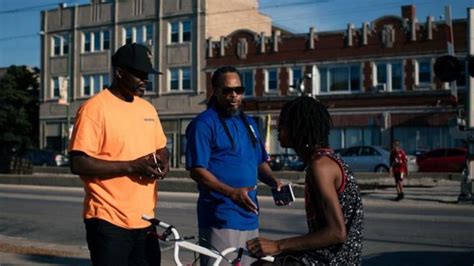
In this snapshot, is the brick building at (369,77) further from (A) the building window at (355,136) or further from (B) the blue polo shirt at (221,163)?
(B) the blue polo shirt at (221,163)

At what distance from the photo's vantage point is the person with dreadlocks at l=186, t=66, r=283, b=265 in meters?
4.47

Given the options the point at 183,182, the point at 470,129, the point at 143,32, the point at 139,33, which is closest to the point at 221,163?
the point at 470,129

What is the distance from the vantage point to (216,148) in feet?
15.1

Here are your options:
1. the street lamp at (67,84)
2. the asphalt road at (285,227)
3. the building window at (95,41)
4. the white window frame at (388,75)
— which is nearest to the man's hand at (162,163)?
the asphalt road at (285,227)

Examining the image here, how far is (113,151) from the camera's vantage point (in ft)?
14.3

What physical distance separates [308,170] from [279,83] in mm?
43620

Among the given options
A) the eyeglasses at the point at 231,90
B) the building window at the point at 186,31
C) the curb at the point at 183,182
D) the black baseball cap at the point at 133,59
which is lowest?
the curb at the point at 183,182

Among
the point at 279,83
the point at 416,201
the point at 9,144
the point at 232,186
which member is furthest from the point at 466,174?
the point at 9,144

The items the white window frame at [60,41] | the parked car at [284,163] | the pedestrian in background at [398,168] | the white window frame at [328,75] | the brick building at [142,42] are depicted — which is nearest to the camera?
the pedestrian in background at [398,168]

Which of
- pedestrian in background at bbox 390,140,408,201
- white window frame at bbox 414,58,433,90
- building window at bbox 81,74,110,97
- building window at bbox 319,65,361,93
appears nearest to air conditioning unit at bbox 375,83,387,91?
building window at bbox 319,65,361,93

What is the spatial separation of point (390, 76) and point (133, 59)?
39.8 metres

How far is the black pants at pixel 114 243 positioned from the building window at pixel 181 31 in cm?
4688

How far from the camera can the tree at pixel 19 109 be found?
5777cm

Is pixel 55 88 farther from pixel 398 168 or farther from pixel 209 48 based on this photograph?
pixel 398 168
